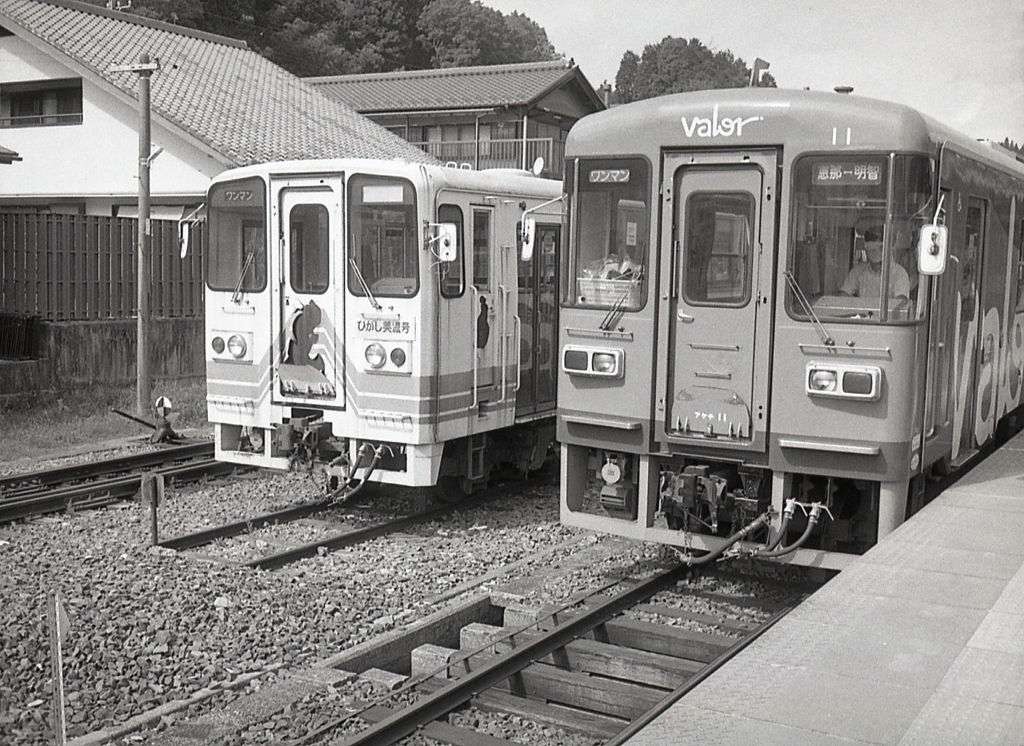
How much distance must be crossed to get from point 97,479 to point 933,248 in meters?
8.33

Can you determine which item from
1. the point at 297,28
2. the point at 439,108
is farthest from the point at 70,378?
the point at 297,28

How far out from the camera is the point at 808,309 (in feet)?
22.9

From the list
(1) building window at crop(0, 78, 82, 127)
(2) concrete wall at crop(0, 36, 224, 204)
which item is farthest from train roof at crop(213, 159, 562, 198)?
(1) building window at crop(0, 78, 82, 127)

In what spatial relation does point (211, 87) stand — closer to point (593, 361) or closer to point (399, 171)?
point (399, 171)

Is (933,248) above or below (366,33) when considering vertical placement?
below

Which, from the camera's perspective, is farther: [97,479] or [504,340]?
[97,479]

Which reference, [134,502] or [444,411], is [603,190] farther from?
[134,502]

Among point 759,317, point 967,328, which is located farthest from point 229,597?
point 967,328

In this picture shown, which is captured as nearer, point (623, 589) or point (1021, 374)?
point (623, 589)

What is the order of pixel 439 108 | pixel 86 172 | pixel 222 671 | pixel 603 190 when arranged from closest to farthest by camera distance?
pixel 222 671
pixel 603 190
pixel 86 172
pixel 439 108

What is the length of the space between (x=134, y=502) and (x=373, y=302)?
3.07 m

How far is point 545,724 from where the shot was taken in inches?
230

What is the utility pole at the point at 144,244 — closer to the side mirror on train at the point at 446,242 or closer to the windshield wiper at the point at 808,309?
the side mirror on train at the point at 446,242

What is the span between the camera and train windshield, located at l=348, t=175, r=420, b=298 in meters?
9.52
